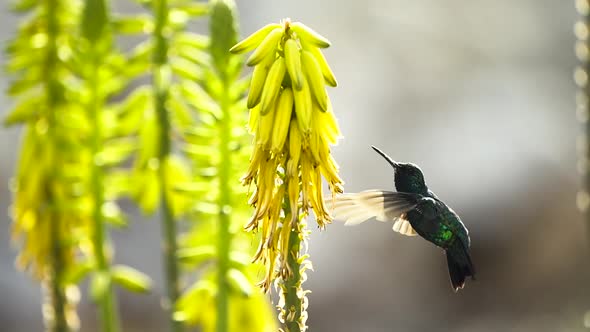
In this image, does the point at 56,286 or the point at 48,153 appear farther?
the point at 48,153

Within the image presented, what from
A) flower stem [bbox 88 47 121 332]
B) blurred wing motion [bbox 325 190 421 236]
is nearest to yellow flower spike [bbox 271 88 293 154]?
blurred wing motion [bbox 325 190 421 236]

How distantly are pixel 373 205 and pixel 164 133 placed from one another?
5.81 ft

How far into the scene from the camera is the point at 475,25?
41.9 feet

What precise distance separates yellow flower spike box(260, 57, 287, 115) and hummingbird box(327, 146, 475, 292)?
0.37 meters

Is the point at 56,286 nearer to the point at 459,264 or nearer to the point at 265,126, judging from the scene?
the point at 459,264

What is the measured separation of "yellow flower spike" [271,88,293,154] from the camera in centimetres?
262

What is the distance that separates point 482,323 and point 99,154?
6.76 meters

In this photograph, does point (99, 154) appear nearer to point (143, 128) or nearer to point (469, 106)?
point (143, 128)

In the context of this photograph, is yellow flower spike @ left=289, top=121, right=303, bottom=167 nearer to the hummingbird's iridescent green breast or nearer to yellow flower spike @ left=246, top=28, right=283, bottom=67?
yellow flower spike @ left=246, top=28, right=283, bottom=67

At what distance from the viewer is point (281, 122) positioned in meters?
2.63

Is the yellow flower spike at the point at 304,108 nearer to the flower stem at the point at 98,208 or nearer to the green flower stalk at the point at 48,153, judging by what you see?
the flower stem at the point at 98,208

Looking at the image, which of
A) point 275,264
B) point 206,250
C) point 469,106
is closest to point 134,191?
point 206,250

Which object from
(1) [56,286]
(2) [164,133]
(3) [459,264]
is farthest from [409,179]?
(1) [56,286]

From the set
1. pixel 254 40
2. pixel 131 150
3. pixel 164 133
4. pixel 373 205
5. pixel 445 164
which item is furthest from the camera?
pixel 445 164
